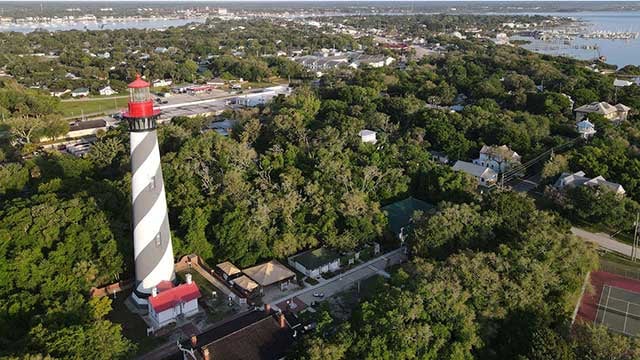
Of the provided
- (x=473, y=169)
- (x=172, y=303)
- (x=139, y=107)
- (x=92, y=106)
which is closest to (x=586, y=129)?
(x=473, y=169)

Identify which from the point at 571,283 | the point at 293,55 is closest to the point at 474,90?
the point at 571,283

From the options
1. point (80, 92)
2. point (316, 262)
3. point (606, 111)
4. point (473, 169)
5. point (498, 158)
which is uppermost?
point (606, 111)

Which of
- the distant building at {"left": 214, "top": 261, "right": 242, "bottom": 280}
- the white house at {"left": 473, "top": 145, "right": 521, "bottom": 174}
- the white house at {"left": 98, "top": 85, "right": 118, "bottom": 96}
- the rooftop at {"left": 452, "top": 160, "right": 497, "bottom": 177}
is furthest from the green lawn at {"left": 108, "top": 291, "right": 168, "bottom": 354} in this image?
the white house at {"left": 98, "top": 85, "right": 118, "bottom": 96}

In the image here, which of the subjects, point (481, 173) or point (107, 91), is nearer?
point (481, 173)

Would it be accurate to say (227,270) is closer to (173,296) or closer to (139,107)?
(173,296)

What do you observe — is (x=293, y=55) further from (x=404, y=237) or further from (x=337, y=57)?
(x=404, y=237)

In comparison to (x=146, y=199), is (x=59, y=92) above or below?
below

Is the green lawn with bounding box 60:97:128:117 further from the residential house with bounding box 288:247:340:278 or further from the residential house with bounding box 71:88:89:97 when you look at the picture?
the residential house with bounding box 288:247:340:278
